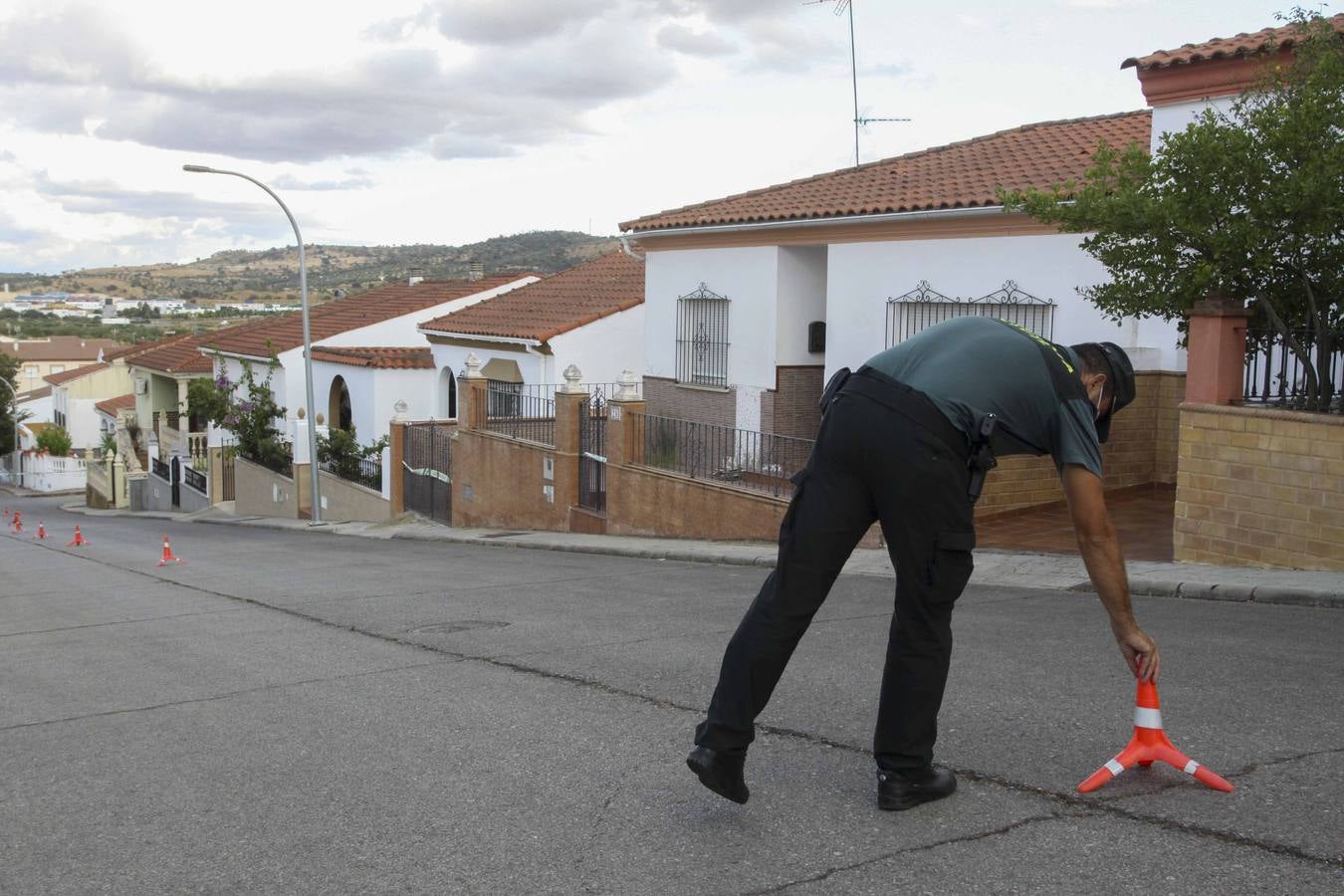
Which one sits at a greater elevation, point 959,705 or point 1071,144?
point 1071,144

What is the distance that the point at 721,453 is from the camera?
16281 millimetres

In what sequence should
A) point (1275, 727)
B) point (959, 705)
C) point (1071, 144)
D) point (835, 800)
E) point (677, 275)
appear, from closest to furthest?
point (835, 800) < point (1275, 727) < point (959, 705) < point (1071, 144) < point (677, 275)

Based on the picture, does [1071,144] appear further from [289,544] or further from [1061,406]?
[1061,406]

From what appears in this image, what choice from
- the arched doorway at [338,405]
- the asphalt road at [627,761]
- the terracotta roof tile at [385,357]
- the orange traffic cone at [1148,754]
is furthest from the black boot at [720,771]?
the arched doorway at [338,405]

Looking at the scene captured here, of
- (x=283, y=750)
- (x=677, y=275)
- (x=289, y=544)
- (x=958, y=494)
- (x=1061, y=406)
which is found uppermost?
(x=677, y=275)

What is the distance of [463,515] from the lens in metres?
24.1

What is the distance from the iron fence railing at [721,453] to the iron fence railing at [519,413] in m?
3.35

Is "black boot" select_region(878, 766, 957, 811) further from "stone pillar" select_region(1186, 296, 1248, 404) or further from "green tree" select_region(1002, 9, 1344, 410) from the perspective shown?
"stone pillar" select_region(1186, 296, 1248, 404)

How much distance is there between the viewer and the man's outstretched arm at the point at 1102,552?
13.0ft

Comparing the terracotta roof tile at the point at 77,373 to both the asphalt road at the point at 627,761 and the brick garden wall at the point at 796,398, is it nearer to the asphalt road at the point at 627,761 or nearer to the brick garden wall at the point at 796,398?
the brick garden wall at the point at 796,398

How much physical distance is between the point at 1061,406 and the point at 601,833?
6.54 feet

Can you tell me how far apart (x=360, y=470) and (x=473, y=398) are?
715 cm

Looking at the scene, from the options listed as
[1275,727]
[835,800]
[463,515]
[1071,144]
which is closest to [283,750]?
[835,800]

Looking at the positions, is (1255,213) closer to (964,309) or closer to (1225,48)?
(1225,48)
